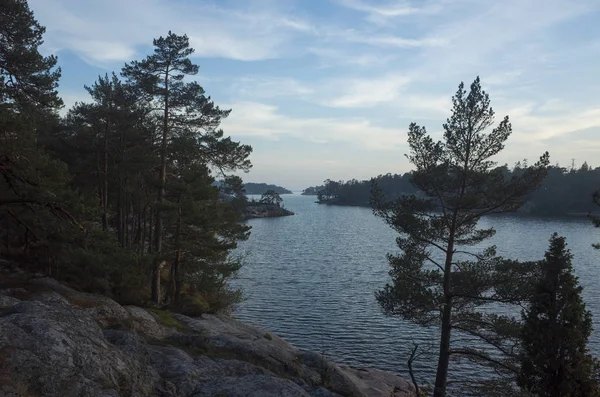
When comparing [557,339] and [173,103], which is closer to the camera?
[557,339]

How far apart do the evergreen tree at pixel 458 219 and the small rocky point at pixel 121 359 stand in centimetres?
507

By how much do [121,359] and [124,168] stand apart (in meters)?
19.2

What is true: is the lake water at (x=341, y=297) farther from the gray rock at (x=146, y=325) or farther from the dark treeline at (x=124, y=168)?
the gray rock at (x=146, y=325)

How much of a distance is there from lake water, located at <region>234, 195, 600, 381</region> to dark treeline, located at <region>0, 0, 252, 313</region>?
6.92 metres

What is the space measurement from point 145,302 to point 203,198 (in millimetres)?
7065

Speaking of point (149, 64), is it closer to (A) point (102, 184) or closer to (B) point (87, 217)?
(B) point (87, 217)

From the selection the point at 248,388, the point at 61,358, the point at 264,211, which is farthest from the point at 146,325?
the point at 264,211

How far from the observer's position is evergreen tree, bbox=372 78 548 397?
18.0 metres

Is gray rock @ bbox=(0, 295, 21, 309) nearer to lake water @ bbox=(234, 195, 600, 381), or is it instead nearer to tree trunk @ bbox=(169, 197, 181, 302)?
tree trunk @ bbox=(169, 197, 181, 302)

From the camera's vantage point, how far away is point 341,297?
4116 centimetres

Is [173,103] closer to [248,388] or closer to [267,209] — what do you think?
[248,388]

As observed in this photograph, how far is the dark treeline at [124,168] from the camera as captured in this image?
55.2 feet

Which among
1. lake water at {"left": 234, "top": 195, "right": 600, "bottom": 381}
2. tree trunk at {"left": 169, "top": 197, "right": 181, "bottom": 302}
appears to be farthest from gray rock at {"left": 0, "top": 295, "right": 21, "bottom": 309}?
lake water at {"left": 234, "top": 195, "right": 600, "bottom": 381}

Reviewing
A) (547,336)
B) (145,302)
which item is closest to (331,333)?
(145,302)
